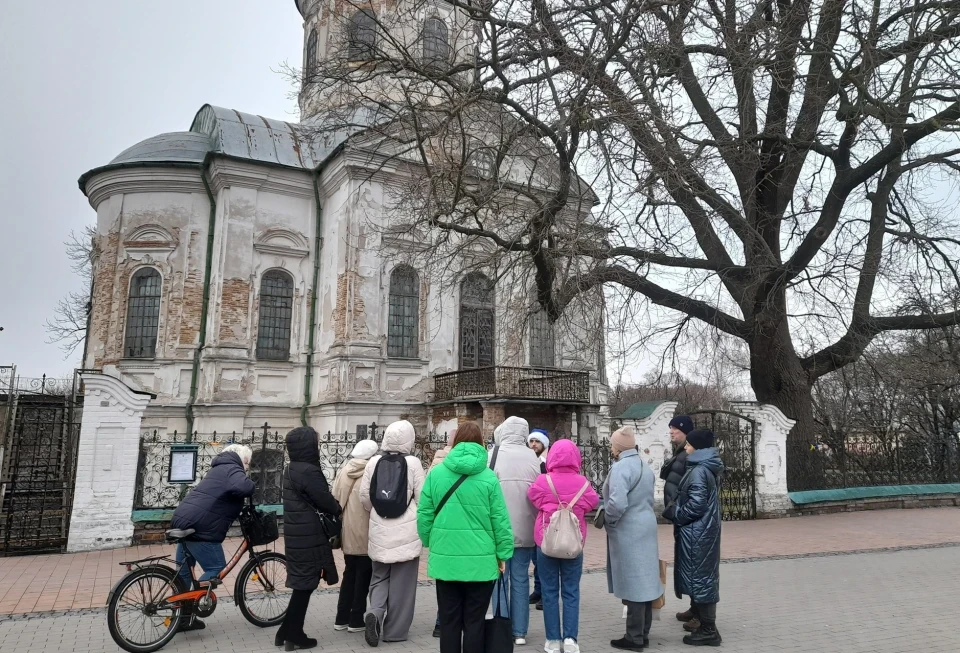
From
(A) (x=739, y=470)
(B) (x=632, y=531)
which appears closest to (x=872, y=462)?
(A) (x=739, y=470)

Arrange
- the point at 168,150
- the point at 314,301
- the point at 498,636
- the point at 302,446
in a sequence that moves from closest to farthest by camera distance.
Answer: the point at 498,636
the point at 302,446
the point at 314,301
the point at 168,150

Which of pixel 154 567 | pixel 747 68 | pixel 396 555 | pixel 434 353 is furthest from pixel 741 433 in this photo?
pixel 154 567

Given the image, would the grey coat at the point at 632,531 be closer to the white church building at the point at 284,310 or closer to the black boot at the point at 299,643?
the black boot at the point at 299,643

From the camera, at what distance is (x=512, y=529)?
17.2 ft

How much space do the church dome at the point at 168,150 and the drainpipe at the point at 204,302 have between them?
2.68ft

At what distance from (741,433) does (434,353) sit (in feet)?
29.5

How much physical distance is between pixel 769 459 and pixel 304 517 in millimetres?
11507

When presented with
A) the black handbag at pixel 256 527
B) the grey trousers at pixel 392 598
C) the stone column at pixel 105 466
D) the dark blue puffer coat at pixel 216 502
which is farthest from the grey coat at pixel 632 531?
the stone column at pixel 105 466

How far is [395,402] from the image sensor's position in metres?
19.0

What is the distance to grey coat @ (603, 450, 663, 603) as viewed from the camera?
5.41 meters

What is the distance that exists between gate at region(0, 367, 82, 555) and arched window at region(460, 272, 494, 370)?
11.7m

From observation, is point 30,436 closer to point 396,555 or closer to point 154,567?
point 154,567

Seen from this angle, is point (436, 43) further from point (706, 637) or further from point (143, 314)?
point (706, 637)

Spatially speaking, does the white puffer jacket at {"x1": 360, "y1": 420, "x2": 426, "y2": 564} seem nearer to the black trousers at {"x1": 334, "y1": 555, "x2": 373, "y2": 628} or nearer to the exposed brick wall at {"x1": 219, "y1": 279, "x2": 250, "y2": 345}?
the black trousers at {"x1": 334, "y1": 555, "x2": 373, "y2": 628}
